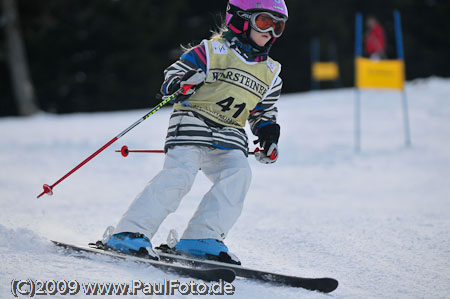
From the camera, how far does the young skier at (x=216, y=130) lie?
2998 mm

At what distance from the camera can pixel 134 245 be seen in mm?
2896

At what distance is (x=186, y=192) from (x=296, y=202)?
9.05ft

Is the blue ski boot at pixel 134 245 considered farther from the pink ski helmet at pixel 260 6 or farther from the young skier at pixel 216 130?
the pink ski helmet at pixel 260 6

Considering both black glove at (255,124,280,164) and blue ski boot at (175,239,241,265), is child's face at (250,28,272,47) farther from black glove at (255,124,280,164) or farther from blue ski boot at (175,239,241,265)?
blue ski boot at (175,239,241,265)

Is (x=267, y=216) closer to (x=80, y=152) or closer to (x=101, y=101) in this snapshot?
(x=80, y=152)

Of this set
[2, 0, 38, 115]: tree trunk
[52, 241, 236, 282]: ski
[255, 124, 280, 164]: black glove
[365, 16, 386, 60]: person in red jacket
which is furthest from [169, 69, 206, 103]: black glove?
[2, 0, 38, 115]: tree trunk

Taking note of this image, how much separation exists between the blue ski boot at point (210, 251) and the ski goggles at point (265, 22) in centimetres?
128

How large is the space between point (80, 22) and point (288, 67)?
372 inches

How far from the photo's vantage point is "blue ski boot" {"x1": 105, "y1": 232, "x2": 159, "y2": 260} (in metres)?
2.88

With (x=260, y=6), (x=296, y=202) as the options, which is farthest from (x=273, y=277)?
(x=296, y=202)

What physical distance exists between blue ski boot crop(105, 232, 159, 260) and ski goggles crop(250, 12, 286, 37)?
139cm

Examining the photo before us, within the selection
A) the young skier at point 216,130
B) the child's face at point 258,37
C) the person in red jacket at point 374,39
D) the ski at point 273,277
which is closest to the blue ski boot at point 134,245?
the young skier at point 216,130

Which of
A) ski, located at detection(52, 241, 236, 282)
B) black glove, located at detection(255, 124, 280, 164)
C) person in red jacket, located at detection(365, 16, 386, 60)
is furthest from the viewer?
person in red jacket, located at detection(365, 16, 386, 60)

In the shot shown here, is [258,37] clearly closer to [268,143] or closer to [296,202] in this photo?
[268,143]
